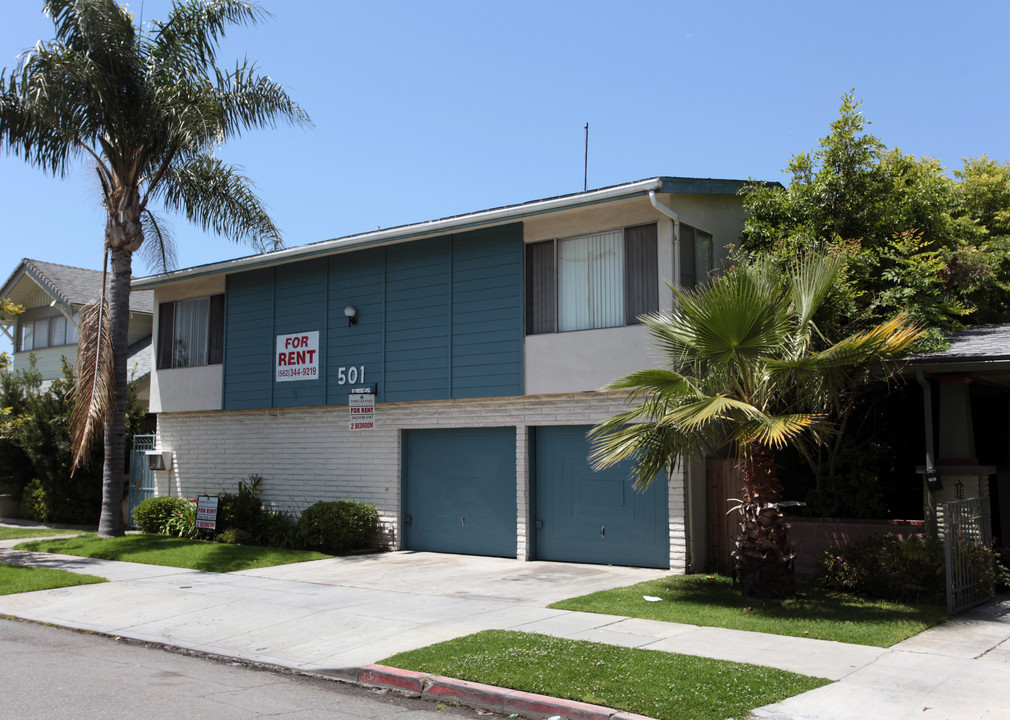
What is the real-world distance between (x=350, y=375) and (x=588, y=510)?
5.47m

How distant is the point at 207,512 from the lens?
17172 millimetres

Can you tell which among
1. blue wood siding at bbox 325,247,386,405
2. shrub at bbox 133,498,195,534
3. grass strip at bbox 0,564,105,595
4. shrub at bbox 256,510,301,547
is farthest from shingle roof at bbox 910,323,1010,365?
shrub at bbox 133,498,195,534

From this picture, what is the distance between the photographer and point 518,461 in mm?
14523

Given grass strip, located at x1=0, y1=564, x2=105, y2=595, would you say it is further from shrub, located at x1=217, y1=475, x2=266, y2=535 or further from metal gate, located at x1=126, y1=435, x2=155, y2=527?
metal gate, located at x1=126, y1=435, x2=155, y2=527

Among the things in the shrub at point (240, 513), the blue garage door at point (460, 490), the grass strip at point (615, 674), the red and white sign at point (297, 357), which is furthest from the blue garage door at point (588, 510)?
the shrub at point (240, 513)

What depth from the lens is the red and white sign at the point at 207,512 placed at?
1709cm

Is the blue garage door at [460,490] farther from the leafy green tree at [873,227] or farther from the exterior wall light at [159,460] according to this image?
the exterior wall light at [159,460]

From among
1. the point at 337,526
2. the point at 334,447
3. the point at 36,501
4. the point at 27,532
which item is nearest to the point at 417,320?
the point at 334,447

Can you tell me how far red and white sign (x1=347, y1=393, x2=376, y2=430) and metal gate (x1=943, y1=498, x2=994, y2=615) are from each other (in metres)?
9.54

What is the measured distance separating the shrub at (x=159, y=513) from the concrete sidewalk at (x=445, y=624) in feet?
11.2

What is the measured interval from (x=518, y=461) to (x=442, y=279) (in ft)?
11.5

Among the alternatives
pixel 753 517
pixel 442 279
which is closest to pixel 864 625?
pixel 753 517

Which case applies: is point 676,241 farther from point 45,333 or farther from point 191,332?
point 45,333

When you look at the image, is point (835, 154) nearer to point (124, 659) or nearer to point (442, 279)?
point (442, 279)
